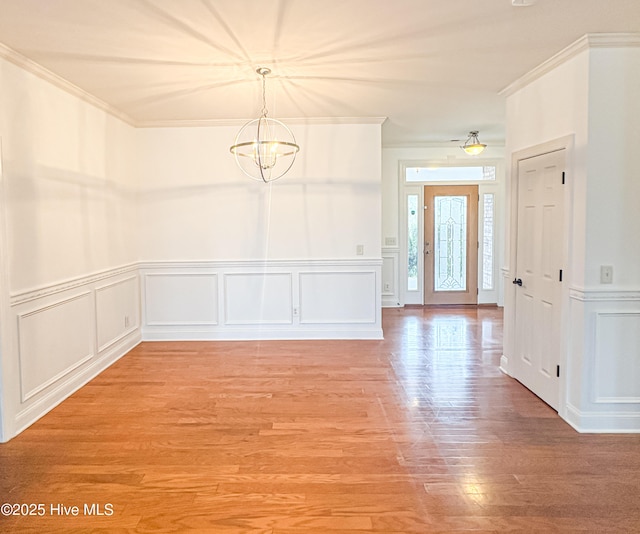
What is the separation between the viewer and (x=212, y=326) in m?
5.46

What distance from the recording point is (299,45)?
300 cm

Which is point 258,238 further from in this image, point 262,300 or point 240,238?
point 262,300

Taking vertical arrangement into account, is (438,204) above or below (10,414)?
above

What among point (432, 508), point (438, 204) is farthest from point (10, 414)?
point (438, 204)

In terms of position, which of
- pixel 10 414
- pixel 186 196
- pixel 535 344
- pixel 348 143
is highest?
pixel 348 143

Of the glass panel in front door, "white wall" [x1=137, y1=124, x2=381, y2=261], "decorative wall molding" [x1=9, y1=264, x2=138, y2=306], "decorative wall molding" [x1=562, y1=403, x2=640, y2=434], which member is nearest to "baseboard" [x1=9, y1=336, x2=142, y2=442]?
"decorative wall molding" [x1=9, y1=264, x2=138, y2=306]

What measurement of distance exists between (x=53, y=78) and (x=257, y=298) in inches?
118

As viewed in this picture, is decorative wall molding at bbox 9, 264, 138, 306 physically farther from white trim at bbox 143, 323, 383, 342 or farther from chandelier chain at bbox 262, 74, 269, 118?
chandelier chain at bbox 262, 74, 269, 118

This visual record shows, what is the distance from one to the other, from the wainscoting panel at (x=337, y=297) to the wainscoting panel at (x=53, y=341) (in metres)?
2.35

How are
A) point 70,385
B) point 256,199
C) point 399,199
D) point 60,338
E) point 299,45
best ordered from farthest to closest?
point 399,199 < point 256,199 < point 70,385 < point 60,338 < point 299,45

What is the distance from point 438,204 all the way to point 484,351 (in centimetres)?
321

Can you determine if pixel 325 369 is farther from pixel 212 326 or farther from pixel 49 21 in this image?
pixel 49 21

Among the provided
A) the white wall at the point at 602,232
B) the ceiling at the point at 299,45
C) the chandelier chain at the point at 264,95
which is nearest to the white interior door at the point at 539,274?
the white wall at the point at 602,232

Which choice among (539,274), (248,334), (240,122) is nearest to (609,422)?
(539,274)
